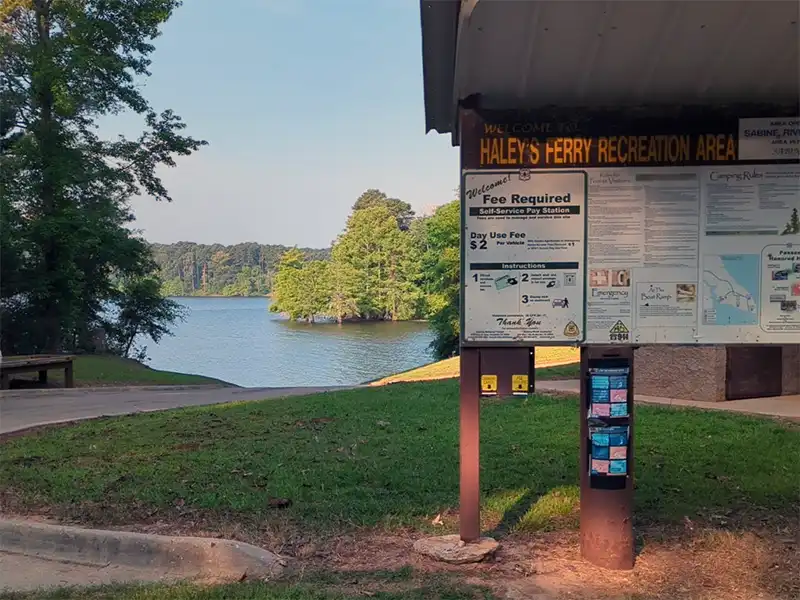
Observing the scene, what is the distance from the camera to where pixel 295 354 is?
40750 millimetres

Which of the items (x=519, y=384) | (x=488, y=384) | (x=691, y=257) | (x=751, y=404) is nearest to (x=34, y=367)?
(x=751, y=404)

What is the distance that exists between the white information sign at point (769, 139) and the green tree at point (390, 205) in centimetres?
7769

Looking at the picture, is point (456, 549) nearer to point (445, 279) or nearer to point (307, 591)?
point (307, 591)

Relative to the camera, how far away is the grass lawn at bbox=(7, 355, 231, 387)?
1844 cm

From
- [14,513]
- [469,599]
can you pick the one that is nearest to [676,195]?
[469,599]

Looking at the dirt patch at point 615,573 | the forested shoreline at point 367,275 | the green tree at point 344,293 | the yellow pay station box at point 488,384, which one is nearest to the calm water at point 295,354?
the forested shoreline at point 367,275

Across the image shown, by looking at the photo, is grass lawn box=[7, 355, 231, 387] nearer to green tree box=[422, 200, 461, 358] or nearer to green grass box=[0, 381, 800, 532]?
green grass box=[0, 381, 800, 532]

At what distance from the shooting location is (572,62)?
3.61m

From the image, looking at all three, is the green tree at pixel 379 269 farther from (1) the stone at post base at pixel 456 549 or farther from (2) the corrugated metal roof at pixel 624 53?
(2) the corrugated metal roof at pixel 624 53

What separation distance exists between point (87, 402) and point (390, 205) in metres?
81.0

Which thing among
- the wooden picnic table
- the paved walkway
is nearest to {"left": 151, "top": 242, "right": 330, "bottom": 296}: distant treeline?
the wooden picnic table

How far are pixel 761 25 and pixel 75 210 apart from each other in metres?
24.9

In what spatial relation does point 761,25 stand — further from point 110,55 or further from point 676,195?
point 110,55

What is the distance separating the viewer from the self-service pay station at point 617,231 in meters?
4.01
